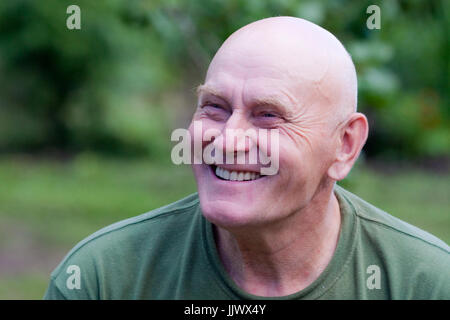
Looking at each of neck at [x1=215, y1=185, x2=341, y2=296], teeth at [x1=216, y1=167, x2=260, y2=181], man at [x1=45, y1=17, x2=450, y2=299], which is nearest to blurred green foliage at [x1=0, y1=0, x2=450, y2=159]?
man at [x1=45, y1=17, x2=450, y2=299]

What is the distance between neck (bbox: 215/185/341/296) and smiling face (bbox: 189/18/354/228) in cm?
13

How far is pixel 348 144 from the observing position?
2848 mm

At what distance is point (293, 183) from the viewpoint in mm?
2600

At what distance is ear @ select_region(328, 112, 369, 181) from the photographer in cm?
278

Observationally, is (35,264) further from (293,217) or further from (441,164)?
(441,164)

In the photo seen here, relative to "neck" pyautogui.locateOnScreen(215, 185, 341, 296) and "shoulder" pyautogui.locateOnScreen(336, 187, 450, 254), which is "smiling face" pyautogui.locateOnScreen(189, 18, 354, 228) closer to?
"neck" pyautogui.locateOnScreen(215, 185, 341, 296)

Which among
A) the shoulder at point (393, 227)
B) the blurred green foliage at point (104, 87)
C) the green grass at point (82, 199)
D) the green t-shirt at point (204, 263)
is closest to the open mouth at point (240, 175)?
the green t-shirt at point (204, 263)

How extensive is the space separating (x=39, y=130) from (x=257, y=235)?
31.6 ft

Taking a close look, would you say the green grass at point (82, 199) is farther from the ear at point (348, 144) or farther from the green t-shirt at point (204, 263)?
the ear at point (348, 144)

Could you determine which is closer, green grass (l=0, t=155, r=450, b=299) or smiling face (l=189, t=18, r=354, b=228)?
smiling face (l=189, t=18, r=354, b=228)

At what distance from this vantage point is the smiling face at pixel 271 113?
257cm

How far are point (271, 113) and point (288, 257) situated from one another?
1.83ft

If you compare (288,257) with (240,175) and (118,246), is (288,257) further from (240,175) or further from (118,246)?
(118,246)

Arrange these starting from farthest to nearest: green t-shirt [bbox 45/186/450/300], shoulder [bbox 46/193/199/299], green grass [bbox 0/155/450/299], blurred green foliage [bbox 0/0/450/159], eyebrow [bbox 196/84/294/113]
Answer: blurred green foliage [bbox 0/0/450/159] → green grass [bbox 0/155/450/299] → shoulder [bbox 46/193/199/299] → green t-shirt [bbox 45/186/450/300] → eyebrow [bbox 196/84/294/113]
